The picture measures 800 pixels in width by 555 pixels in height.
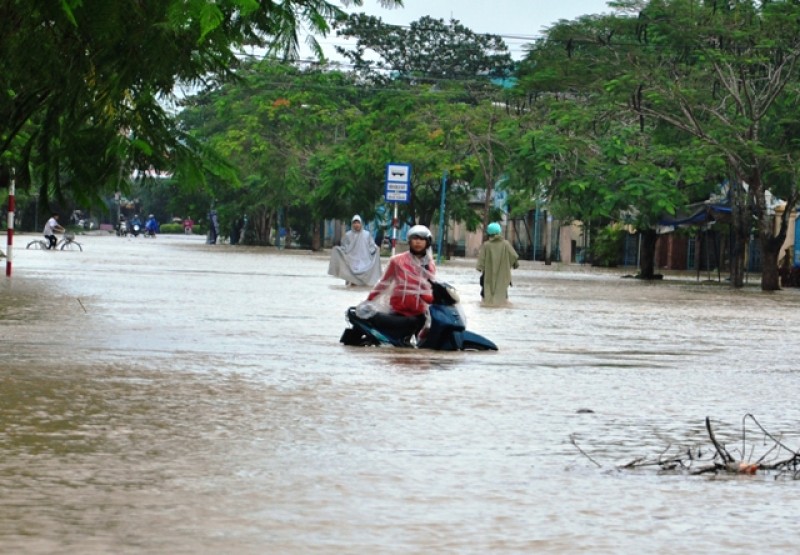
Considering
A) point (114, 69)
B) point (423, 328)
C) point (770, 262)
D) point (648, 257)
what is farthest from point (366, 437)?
point (648, 257)

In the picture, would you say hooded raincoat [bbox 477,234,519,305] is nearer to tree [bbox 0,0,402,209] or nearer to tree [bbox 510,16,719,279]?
tree [bbox 0,0,402,209]

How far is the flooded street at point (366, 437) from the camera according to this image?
6.61 m

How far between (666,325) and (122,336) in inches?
346

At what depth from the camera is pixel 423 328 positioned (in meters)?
16.9

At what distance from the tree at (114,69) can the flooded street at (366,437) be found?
1668mm

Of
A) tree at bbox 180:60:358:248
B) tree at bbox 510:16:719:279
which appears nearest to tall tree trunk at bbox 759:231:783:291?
tree at bbox 510:16:719:279

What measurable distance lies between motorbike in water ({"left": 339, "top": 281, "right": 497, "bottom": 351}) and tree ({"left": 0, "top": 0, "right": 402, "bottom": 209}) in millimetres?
2045

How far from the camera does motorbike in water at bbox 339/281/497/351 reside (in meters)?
16.7

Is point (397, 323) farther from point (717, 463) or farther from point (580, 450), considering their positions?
point (717, 463)

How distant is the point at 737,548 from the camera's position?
6402 mm

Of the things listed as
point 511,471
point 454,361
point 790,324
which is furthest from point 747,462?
point 790,324

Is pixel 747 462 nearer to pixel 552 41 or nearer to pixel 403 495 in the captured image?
pixel 403 495

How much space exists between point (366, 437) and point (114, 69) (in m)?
4.80

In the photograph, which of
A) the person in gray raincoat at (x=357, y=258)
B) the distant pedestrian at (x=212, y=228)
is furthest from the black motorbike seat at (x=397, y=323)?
the distant pedestrian at (x=212, y=228)
